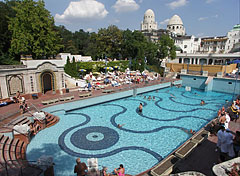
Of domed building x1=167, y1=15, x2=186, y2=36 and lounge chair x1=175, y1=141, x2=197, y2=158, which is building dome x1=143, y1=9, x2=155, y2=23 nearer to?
domed building x1=167, y1=15, x2=186, y2=36

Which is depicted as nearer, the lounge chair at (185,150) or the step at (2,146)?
the lounge chair at (185,150)

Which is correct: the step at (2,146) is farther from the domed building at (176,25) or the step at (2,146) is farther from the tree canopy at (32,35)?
the domed building at (176,25)

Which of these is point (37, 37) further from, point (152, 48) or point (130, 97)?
point (152, 48)

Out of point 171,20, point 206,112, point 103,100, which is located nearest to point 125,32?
point 103,100

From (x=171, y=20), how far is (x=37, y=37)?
A: 8057 centimetres

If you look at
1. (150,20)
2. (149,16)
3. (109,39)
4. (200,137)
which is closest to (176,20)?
(150,20)

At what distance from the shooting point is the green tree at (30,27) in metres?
23.0

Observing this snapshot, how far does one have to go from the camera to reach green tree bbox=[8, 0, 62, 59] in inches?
905

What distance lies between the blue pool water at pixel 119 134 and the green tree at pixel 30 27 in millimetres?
14384

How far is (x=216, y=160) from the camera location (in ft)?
23.6

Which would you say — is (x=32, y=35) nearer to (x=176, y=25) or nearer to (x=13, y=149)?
(x=13, y=149)

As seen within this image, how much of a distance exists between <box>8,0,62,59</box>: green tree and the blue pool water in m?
14.4

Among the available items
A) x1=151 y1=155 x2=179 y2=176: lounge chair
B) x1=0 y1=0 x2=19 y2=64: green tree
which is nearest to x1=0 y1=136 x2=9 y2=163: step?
x1=151 y1=155 x2=179 y2=176: lounge chair

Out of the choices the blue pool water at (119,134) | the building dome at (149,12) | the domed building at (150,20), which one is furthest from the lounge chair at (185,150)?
the building dome at (149,12)
